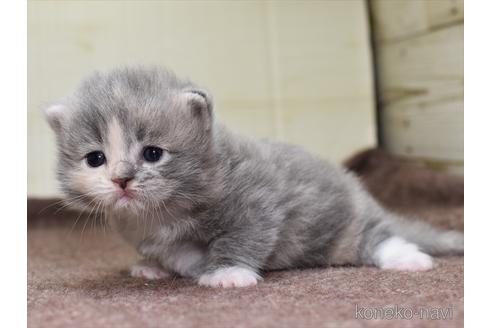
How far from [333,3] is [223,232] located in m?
0.75

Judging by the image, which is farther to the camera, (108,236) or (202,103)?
(108,236)

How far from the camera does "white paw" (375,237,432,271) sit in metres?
1.63

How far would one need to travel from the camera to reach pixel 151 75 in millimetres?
1503

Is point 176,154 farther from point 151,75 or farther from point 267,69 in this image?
point 267,69

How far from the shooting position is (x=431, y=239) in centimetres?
191

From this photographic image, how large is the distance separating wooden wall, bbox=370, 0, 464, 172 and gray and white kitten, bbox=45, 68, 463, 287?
57 centimetres

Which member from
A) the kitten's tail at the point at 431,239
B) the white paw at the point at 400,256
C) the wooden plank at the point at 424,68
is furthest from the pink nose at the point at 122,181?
the wooden plank at the point at 424,68

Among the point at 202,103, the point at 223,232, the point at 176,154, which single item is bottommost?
the point at 223,232

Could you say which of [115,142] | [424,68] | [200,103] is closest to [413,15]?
[424,68]

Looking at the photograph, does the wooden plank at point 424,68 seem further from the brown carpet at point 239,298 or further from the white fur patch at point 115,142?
the white fur patch at point 115,142

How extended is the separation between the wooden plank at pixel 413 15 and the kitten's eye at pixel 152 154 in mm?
862

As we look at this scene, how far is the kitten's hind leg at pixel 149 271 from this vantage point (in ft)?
5.45

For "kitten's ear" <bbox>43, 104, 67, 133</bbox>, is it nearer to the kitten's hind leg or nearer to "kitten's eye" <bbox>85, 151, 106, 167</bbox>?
"kitten's eye" <bbox>85, 151, 106, 167</bbox>
